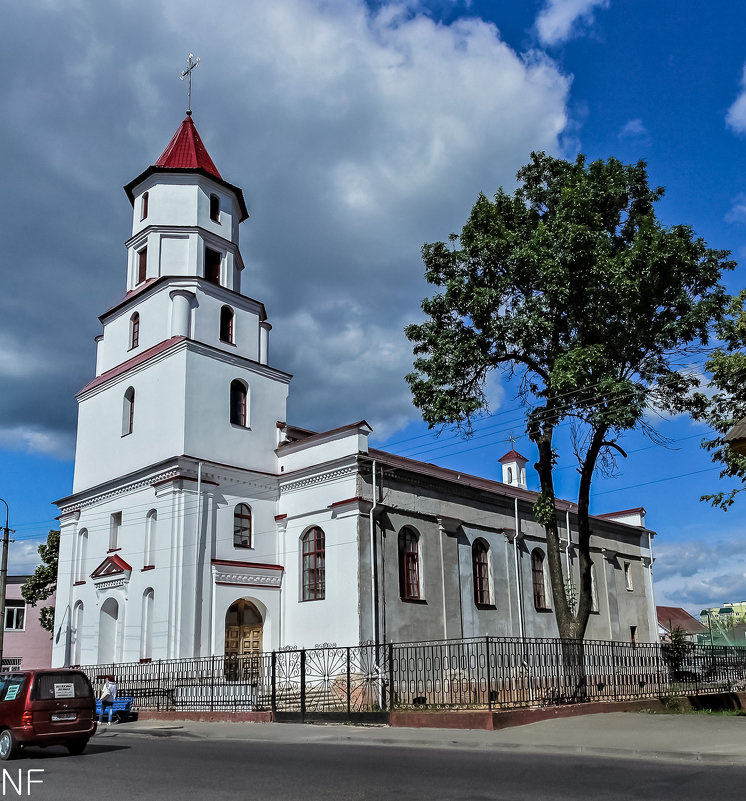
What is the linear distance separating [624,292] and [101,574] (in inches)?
767

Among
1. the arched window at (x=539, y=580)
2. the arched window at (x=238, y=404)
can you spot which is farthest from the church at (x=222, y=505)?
the arched window at (x=539, y=580)

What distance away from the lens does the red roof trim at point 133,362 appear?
27703 mm

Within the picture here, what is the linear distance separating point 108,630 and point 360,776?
2040 cm

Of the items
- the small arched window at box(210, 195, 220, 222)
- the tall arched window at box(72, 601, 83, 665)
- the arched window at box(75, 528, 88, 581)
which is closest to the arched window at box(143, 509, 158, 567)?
the arched window at box(75, 528, 88, 581)

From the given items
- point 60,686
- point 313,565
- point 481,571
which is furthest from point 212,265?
point 60,686

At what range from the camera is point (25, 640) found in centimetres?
4916

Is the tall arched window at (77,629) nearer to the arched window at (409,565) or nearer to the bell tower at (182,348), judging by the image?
the bell tower at (182,348)

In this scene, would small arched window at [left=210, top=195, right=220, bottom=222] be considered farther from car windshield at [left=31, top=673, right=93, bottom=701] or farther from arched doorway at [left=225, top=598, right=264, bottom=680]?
car windshield at [left=31, top=673, right=93, bottom=701]

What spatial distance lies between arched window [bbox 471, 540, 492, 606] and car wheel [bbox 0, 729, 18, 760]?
20.1m

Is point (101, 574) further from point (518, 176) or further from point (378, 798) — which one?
point (378, 798)

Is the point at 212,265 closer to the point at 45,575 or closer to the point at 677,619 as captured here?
the point at 45,575

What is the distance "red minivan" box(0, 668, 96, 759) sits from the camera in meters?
12.1

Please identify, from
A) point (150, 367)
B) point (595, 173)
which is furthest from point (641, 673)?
point (150, 367)

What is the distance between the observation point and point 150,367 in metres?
28.1
